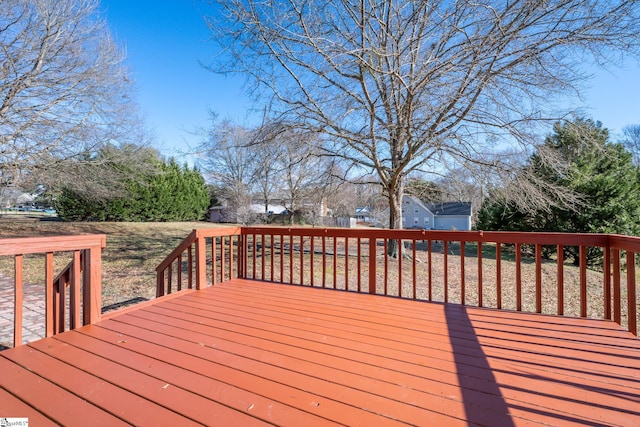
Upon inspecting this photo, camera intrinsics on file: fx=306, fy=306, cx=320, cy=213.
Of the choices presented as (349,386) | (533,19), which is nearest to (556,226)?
(533,19)

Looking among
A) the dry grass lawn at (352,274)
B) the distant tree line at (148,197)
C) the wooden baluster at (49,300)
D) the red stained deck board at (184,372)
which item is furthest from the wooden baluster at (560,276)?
the distant tree line at (148,197)

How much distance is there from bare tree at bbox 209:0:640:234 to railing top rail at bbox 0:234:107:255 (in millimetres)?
4498

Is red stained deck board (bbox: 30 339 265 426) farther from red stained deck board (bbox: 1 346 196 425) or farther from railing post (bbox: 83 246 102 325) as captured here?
railing post (bbox: 83 246 102 325)

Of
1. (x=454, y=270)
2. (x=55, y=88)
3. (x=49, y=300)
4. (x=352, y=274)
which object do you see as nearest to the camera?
(x=49, y=300)

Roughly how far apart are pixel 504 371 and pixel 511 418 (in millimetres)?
470

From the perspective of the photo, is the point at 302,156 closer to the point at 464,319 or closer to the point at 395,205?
the point at 395,205

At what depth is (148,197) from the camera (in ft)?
49.1

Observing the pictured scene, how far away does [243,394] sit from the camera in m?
1.56

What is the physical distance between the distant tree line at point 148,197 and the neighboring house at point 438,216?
1840 centimetres

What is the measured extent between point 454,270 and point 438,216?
2473 cm

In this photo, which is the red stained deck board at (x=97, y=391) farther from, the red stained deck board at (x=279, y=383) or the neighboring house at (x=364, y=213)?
the neighboring house at (x=364, y=213)

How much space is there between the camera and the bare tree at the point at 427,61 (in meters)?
5.00

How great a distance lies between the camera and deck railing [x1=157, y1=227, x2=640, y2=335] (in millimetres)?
2705

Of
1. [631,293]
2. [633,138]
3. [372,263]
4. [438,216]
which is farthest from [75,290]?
[438,216]
